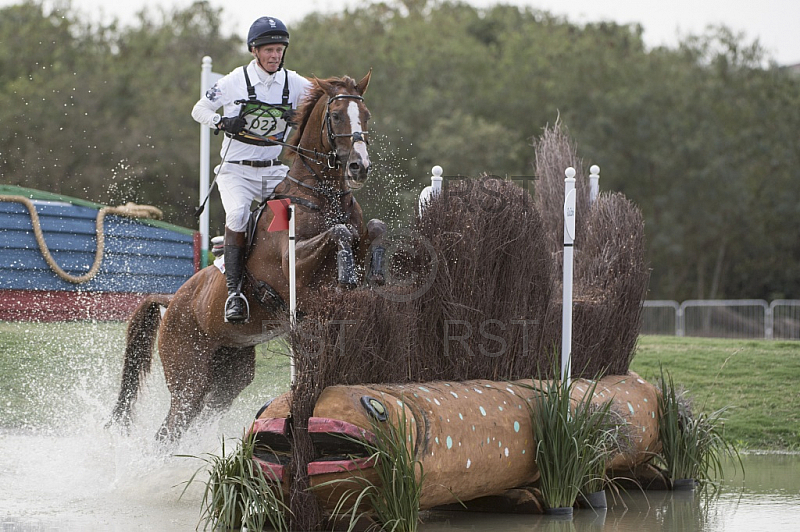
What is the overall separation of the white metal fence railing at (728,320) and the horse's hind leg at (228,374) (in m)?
12.1

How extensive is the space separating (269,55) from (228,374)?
2411 millimetres

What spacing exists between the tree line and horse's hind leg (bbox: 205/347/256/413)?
18.7m

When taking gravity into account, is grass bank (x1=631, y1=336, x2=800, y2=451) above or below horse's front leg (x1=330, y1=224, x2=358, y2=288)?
below

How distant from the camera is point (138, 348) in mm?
7824

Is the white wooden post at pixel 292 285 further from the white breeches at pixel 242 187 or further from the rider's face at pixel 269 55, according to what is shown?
the rider's face at pixel 269 55

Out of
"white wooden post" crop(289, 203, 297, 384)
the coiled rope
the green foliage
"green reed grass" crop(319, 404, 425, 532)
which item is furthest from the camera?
the coiled rope

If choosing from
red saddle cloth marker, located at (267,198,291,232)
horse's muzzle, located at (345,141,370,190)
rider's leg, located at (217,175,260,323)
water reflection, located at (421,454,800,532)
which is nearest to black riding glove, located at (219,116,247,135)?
rider's leg, located at (217,175,260,323)

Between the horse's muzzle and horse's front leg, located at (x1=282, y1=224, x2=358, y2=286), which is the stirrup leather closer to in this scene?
horse's front leg, located at (x1=282, y1=224, x2=358, y2=286)

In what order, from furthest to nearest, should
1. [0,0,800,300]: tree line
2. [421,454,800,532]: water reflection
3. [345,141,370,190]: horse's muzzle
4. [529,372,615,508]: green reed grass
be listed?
[0,0,800,300]: tree line, [345,141,370,190]: horse's muzzle, [529,372,615,508]: green reed grass, [421,454,800,532]: water reflection

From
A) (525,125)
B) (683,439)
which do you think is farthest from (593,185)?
(525,125)

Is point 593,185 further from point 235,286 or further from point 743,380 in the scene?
point 743,380

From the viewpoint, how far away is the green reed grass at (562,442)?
17.6 feet

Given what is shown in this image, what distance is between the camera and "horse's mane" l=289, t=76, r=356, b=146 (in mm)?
6043

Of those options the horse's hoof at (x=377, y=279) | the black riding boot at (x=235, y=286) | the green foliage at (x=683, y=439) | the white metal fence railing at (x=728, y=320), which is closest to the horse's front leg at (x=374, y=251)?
the horse's hoof at (x=377, y=279)
